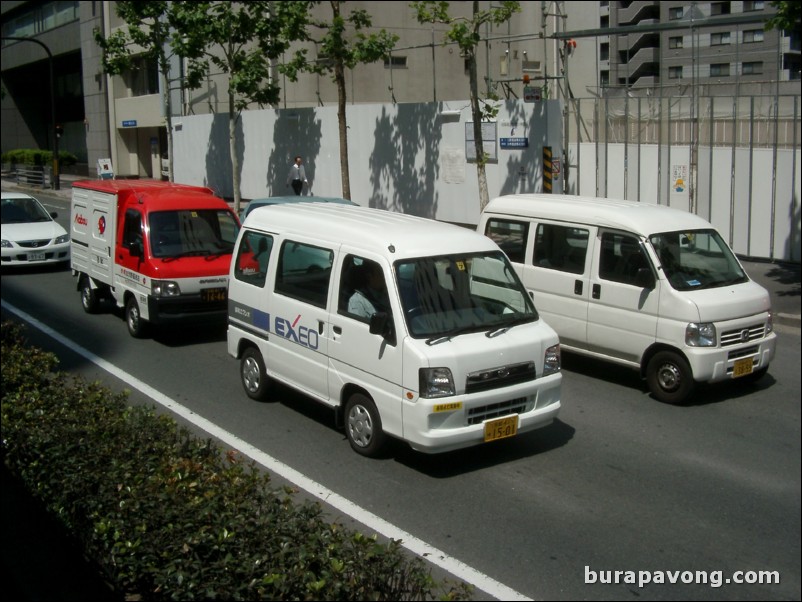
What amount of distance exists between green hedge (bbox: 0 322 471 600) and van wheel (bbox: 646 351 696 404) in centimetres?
416

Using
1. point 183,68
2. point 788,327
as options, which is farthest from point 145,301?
point 183,68

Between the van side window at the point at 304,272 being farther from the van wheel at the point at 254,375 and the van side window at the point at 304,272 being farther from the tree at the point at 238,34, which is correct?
the tree at the point at 238,34

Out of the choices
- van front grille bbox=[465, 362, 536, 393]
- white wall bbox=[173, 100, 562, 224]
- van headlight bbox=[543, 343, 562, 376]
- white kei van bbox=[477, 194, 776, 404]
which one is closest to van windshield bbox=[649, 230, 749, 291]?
white kei van bbox=[477, 194, 776, 404]

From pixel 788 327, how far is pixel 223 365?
346 inches

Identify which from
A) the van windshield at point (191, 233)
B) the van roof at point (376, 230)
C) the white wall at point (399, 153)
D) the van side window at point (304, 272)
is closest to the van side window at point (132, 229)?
the van windshield at point (191, 233)

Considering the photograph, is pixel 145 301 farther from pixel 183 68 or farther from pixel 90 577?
pixel 183 68

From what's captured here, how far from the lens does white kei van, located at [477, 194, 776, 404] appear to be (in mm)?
8727

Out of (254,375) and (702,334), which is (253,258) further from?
(702,334)

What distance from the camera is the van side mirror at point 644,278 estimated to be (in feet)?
30.1

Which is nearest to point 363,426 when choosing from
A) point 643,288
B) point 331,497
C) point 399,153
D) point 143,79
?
point 331,497

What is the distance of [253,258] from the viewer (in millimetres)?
9422

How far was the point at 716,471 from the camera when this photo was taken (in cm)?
649

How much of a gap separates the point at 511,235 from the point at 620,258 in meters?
1.66

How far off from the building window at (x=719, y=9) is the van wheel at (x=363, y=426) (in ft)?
15.5
